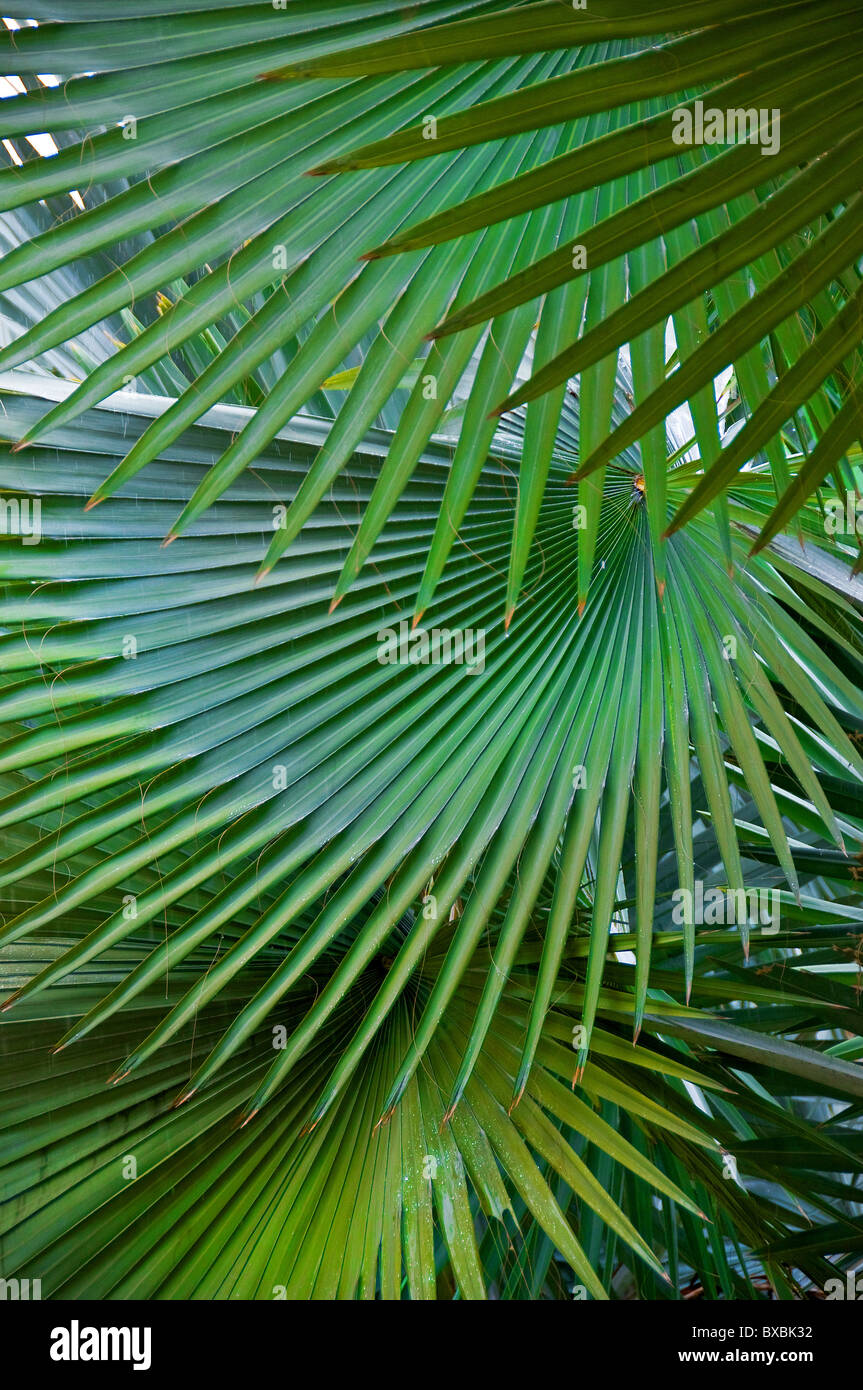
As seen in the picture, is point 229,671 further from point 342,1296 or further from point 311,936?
point 342,1296

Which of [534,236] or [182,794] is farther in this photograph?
[182,794]

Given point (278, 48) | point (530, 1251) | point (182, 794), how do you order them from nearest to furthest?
point (278, 48) → point (182, 794) → point (530, 1251)

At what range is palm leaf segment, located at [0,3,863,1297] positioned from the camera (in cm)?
76

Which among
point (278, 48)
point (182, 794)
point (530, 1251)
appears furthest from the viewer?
point (530, 1251)

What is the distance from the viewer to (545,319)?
0.80 m

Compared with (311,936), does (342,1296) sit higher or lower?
lower

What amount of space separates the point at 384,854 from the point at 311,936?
4.2 inches

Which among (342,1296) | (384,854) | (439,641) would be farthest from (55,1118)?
(439,641)

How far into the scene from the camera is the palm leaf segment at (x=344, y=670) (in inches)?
30.1

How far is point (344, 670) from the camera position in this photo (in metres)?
1.03

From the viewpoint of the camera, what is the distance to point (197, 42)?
0.73 m

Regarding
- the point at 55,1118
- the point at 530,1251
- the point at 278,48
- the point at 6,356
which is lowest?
the point at 530,1251
